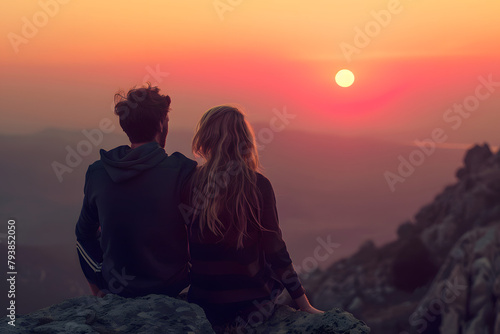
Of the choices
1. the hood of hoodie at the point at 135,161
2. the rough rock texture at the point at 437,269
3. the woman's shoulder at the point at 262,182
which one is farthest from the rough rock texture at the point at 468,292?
the hood of hoodie at the point at 135,161

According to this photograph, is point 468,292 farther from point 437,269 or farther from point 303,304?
point 303,304

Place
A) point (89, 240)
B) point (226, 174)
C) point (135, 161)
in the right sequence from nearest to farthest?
1. point (226, 174)
2. point (135, 161)
3. point (89, 240)

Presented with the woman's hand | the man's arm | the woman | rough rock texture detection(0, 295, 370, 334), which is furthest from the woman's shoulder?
the man's arm

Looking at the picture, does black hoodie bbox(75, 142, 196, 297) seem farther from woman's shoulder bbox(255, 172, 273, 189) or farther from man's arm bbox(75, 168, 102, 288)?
woman's shoulder bbox(255, 172, 273, 189)

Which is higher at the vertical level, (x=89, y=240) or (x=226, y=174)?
(x=226, y=174)

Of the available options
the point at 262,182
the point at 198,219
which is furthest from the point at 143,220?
the point at 262,182

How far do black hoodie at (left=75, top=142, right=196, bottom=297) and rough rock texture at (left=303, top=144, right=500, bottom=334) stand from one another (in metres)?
39.5

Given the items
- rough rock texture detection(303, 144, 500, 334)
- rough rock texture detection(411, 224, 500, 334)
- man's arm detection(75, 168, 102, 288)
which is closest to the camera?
man's arm detection(75, 168, 102, 288)

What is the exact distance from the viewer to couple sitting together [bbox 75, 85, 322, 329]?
4277mm

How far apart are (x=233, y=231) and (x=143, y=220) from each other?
32.2 inches

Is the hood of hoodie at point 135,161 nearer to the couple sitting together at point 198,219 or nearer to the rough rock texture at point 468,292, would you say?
the couple sitting together at point 198,219

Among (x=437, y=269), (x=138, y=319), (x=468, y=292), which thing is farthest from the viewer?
(x=437, y=269)

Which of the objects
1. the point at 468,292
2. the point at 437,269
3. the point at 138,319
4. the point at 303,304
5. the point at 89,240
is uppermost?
the point at 89,240

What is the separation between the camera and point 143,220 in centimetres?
440
